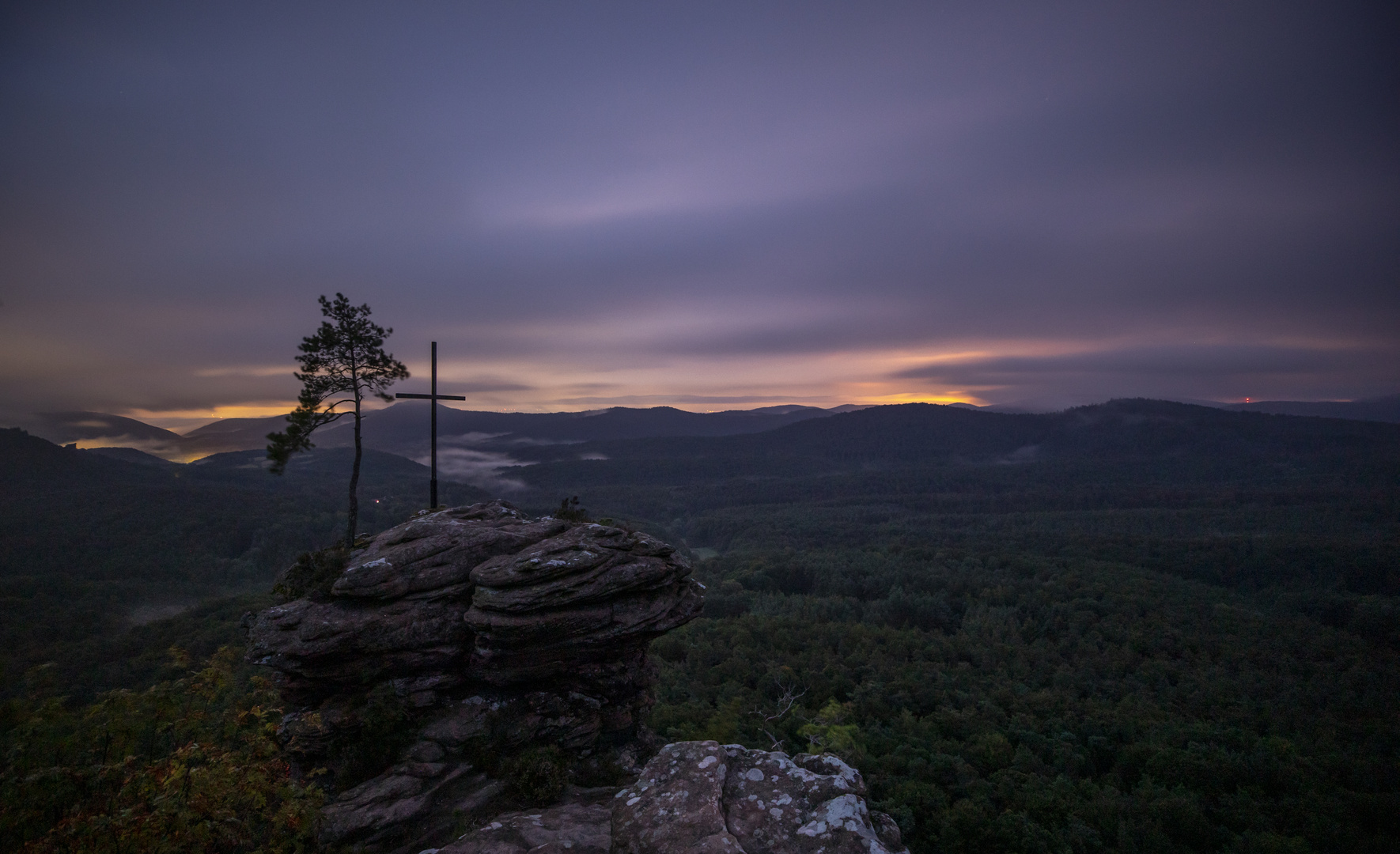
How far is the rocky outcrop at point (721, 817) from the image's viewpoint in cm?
846

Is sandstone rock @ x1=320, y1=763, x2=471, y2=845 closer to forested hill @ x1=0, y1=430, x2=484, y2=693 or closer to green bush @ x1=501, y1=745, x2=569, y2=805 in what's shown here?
green bush @ x1=501, y1=745, x2=569, y2=805

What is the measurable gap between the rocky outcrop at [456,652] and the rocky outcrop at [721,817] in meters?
3.98

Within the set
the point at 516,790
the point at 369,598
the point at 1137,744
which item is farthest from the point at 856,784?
the point at 1137,744

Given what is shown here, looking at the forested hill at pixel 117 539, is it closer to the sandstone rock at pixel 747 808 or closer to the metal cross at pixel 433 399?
the metal cross at pixel 433 399

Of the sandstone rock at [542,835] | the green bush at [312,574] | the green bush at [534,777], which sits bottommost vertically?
the green bush at [534,777]

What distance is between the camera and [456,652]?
15.1 meters

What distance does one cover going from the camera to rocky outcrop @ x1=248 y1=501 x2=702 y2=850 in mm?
13883

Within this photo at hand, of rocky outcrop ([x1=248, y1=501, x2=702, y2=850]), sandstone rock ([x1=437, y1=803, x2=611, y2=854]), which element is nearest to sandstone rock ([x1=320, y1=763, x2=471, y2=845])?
rocky outcrop ([x1=248, y1=501, x2=702, y2=850])

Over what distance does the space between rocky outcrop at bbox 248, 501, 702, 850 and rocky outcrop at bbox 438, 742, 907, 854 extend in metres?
3.98

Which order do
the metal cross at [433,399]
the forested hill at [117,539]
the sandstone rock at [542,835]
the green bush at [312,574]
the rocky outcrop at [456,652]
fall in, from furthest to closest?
the forested hill at [117,539] → the metal cross at [433,399] → the green bush at [312,574] → the rocky outcrop at [456,652] → the sandstone rock at [542,835]

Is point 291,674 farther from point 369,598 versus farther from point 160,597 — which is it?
point 160,597

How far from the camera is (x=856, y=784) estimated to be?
9.94 metres

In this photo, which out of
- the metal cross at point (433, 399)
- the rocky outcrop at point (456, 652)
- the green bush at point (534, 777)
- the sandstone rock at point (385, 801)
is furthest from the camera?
the metal cross at point (433, 399)

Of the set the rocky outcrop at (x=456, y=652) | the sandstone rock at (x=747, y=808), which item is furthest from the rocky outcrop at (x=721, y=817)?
the rocky outcrop at (x=456, y=652)
